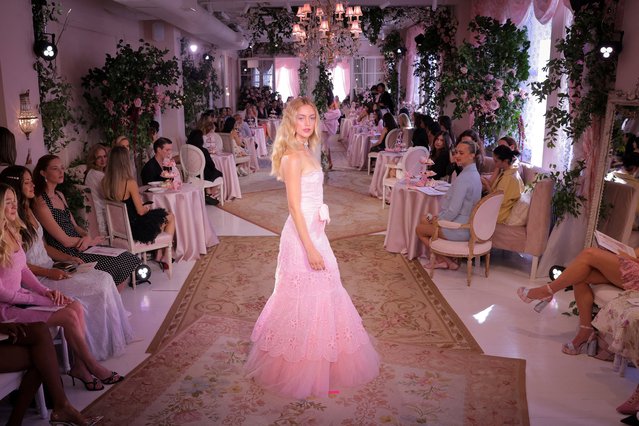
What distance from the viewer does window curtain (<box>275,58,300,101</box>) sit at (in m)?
23.9

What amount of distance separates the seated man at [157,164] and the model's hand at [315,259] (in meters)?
3.84

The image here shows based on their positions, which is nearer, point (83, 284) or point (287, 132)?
point (287, 132)

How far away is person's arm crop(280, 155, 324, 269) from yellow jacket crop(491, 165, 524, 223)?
3128mm

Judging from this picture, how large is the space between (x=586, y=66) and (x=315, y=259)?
12.0 ft

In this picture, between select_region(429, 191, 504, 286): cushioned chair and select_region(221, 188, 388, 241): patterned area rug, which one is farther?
select_region(221, 188, 388, 241): patterned area rug

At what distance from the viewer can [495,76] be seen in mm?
7359

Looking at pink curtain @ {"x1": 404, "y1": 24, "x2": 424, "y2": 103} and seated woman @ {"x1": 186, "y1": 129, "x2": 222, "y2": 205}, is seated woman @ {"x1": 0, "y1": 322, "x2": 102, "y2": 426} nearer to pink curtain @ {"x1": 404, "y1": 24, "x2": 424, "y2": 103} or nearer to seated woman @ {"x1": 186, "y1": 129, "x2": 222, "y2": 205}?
seated woman @ {"x1": 186, "y1": 129, "x2": 222, "y2": 205}

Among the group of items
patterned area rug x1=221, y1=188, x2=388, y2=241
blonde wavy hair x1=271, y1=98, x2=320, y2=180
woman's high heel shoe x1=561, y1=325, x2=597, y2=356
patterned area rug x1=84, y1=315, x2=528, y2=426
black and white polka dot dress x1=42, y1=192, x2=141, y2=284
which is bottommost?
patterned area rug x1=84, y1=315, x2=528, y2=426

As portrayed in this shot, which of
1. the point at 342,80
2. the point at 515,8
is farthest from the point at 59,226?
the point at 342,80

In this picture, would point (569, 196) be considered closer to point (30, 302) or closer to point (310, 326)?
point (310, 326)

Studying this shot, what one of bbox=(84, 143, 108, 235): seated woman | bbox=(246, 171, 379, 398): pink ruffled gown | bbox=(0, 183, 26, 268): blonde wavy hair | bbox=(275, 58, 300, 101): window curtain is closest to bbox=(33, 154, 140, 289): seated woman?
bbox=(84, 143, 108, 235): seated woman

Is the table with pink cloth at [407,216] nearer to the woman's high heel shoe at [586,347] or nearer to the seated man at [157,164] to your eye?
the woman's high heel shoe at [586,347]

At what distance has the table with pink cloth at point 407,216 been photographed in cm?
616

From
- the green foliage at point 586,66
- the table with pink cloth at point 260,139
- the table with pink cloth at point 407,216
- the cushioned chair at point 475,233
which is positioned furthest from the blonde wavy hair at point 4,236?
the table with pink cloth at point 260,139
